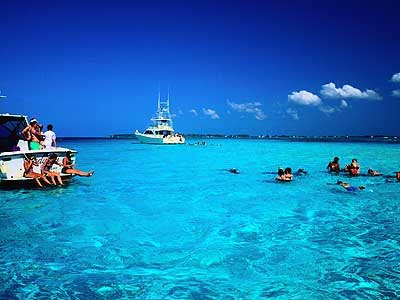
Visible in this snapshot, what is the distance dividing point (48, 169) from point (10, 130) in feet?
8.70

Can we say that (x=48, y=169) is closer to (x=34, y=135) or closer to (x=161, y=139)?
(x=34, y=135)

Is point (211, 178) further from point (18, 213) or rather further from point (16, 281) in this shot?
point (16, 281)

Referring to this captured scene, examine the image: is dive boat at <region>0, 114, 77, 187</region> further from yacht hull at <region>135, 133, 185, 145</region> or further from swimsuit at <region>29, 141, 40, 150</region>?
yacht hull at <region>135, 133, 185, 145</region>

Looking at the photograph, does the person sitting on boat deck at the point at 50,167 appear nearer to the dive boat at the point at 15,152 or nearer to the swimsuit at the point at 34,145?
the dive boat at the point at 15,152

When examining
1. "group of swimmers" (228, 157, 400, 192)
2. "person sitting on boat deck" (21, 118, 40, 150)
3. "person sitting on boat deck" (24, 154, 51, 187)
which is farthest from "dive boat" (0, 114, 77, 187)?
"group of swimmers" (228, 157, 400, 192)

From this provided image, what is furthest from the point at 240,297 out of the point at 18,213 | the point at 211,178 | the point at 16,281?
the point at 211,178

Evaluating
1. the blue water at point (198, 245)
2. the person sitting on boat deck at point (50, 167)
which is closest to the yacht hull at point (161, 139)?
the person sitting on boat deck at point (50, 167)

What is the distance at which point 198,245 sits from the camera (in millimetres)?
8547

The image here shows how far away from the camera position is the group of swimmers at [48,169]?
1492 centimetres

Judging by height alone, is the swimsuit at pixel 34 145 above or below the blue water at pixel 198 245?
above

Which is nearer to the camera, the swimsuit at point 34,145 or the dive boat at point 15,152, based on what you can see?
the dive boat at point 15,152

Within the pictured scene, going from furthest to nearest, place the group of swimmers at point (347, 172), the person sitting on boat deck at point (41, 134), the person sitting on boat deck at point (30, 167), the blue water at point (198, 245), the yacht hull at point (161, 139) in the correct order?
the yacht hull at point (161, 139), the group of swimmers at point (347, 172), the person sitting on boat deck at point (41, 134), the person sitting on boat deck at point (30, 167), the blue water at point (198, 245)

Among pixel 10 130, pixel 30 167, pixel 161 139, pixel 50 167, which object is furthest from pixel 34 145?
pixel 161 139

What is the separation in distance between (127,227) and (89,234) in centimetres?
119
